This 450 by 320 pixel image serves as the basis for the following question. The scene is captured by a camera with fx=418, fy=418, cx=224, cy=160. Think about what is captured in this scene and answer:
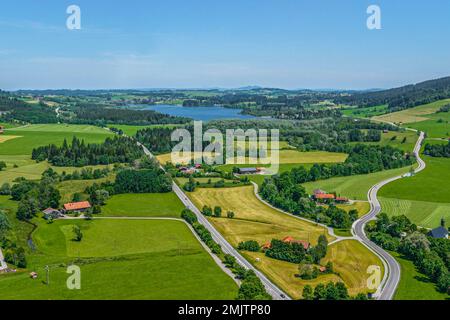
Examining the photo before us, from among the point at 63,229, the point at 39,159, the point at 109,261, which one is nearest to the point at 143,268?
the point at 109,261

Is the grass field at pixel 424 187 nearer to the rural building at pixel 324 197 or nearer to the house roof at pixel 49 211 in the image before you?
the rural building at pixel 324 197

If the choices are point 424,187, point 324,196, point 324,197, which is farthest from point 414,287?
point 424,187

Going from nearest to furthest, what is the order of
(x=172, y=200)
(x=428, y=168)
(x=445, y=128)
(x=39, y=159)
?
(x=172, y=200), (x=428, y=168), (x=39, y=159), (x=445, y=128)

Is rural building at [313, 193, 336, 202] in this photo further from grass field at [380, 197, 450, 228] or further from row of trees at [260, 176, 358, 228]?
grass field at [380, 197, 450, 228]

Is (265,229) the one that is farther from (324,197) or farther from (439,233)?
(439,233)

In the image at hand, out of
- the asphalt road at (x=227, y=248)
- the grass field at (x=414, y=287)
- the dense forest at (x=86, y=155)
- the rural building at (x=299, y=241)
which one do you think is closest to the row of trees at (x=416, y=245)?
the grass field at (x=414, y=287)

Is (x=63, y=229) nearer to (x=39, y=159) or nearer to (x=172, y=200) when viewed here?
(x=172, y=200)
